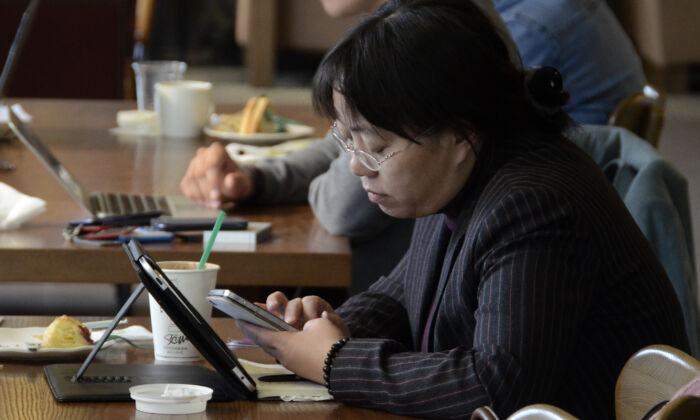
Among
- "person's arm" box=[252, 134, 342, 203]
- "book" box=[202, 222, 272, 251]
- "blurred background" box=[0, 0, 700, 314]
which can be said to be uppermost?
"book" box=[202, 222, 272, 251]

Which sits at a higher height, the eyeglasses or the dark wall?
the eyeglasses

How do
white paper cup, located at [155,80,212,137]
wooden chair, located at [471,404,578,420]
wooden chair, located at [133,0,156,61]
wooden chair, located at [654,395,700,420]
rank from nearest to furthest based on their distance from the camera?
wooden chair, located at [654,395,700,420] → wooden chair, located at [471,404,578,420] → white paper cup, located at [155,80,212,137] → wooden chair, located at [133,0,156,61]

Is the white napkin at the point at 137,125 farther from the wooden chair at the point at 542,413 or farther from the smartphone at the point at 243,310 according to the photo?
the wooden chair at the point at 542,413

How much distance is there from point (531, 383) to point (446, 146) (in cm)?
29

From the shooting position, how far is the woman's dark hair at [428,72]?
3.85 feet

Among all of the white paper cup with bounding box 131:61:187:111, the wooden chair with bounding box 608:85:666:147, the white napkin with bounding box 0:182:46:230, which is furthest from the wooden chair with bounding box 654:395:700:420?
the white paper cup with bounding box 131:61:187:111

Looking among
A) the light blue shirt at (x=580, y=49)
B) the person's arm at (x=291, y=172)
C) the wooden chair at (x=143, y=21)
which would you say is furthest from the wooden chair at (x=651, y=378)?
the wooden chair at (x=143, y=21)

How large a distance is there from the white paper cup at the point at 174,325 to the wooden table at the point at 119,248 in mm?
354

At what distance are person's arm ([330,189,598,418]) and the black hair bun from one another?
17cm

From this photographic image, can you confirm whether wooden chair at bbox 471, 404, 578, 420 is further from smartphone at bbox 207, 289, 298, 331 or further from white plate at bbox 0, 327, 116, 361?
white plate at bbox 0, 327, 116, 361

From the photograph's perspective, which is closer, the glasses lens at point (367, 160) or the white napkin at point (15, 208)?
the glasses lens at point (367, 160)

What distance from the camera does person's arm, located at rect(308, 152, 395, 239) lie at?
1.76 metres

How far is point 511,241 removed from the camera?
1136 millimetres

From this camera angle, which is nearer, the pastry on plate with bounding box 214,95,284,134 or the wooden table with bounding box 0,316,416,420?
the wooden table with bounding box 0,316,416,420
